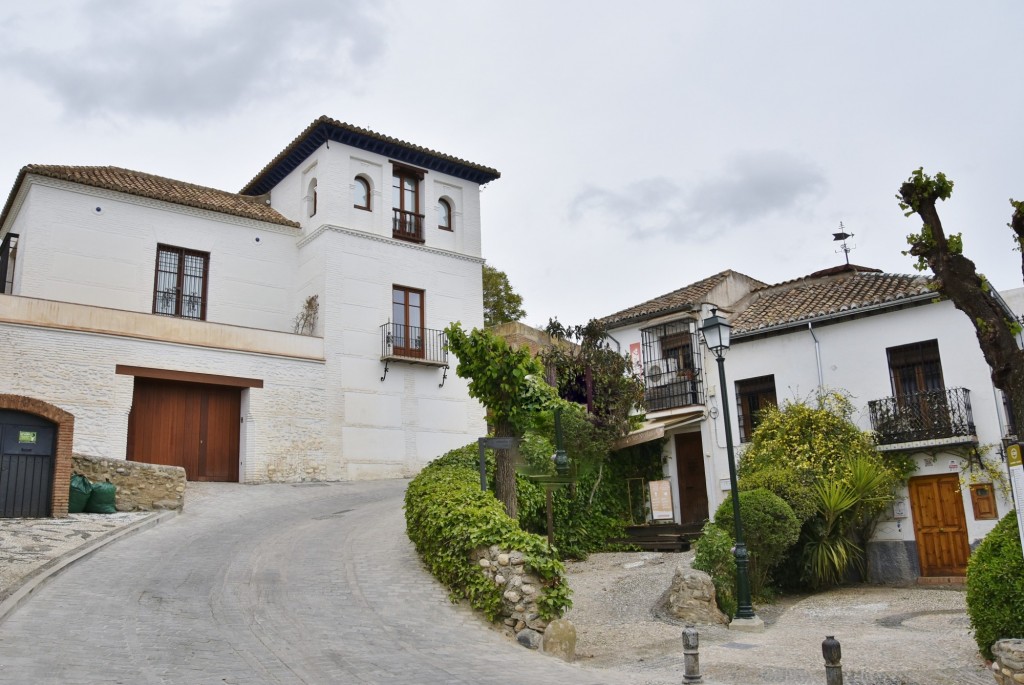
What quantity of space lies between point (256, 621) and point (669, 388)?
14201 millimetres

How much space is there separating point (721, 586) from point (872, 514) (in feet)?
21.3

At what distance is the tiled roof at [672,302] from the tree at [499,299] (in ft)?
33.5

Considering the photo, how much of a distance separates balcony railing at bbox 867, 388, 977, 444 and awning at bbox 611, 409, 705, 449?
445 cm

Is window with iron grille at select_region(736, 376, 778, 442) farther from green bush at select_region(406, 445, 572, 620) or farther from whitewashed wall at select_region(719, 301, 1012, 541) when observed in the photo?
green bush at select_region(406, 445, 572, 620)

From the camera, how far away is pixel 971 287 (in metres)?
9.64

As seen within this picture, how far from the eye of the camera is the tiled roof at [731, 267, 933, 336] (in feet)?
60.8

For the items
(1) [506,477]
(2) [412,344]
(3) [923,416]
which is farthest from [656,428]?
(2) [412,344]

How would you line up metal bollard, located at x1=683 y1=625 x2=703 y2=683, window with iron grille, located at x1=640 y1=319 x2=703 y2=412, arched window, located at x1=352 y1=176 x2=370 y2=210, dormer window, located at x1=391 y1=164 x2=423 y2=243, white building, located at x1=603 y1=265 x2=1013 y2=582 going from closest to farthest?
metal bollard, located at x1=683 y1=625 x2=703 y2=683
white building, located at x1=603 y1=265 x2=1013 y2=582
window with iron grille, located at x1=640 y1=319 x2=703 y2=412
arched window, located at x1=352 y1=176 x2=370 y2=210
dormer window, located at x1=391 y1=164 x2=423 y2=243

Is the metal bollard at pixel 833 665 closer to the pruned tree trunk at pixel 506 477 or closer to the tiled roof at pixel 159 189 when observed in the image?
the pruned tree trunk at pixel 506 477

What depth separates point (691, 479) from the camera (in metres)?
21.7

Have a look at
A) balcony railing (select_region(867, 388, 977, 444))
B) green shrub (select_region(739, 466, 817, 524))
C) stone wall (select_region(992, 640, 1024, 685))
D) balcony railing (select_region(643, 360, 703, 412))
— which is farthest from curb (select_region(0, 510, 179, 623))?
balcony railing (select_region(867, 388, 977, 444))

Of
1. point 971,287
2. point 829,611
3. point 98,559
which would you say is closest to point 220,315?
point 98,559

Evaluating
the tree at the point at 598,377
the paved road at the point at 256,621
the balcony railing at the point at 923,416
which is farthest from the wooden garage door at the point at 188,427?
the balcony railing at the point at 923,416

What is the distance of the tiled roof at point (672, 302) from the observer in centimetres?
2225
